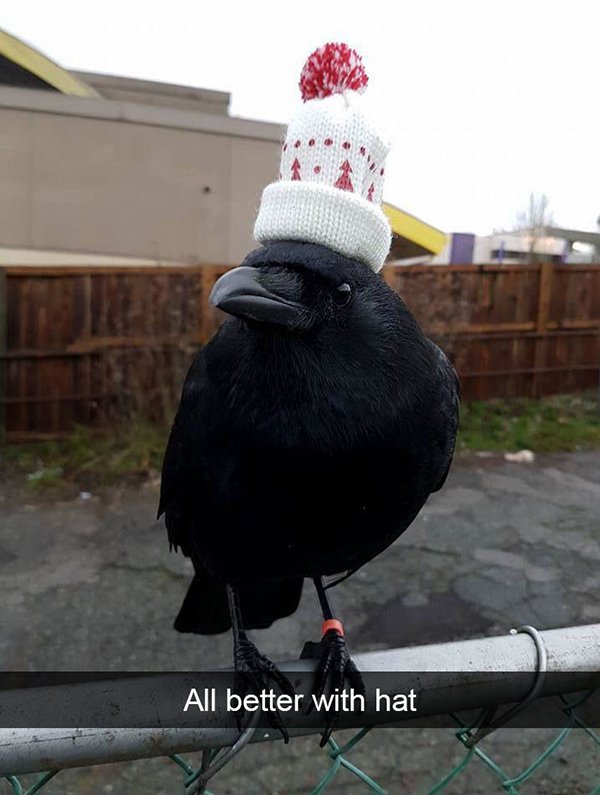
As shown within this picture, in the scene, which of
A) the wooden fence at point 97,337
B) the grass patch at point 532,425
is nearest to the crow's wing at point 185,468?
the wooden fence at point 97,337

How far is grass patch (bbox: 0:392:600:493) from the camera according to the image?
6.65 metres

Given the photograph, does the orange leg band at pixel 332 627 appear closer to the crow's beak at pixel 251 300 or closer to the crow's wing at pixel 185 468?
the crow's wing at pixel 185 468

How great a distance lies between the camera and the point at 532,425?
8578 millimetres

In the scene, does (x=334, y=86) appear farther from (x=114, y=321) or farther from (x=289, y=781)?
(x=114, y=321)

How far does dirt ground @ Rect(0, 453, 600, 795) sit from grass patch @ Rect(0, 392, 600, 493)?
41 cm

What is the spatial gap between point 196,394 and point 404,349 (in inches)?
17.1

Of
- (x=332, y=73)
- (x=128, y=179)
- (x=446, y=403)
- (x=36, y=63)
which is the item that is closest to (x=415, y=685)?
(x=446, y=403)

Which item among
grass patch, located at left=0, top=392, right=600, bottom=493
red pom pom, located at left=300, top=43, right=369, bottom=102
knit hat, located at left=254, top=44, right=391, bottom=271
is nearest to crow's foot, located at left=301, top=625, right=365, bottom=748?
knit hat, located at left=254, top=44, right=391, bottom=271

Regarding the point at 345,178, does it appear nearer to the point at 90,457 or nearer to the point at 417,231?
the point at 90,457

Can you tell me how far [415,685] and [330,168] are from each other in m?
0.83

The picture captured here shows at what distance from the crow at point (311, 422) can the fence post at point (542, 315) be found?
8906 millimetres

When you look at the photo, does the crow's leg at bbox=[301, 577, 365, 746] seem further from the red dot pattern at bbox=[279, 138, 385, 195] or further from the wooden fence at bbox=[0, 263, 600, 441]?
the wooden fence at bbox=[0, 263, 600, 441]

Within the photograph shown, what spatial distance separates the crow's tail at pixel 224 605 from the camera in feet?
5.68

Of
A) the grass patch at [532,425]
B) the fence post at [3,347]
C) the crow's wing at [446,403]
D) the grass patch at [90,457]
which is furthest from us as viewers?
the grass patch at [532,425]
